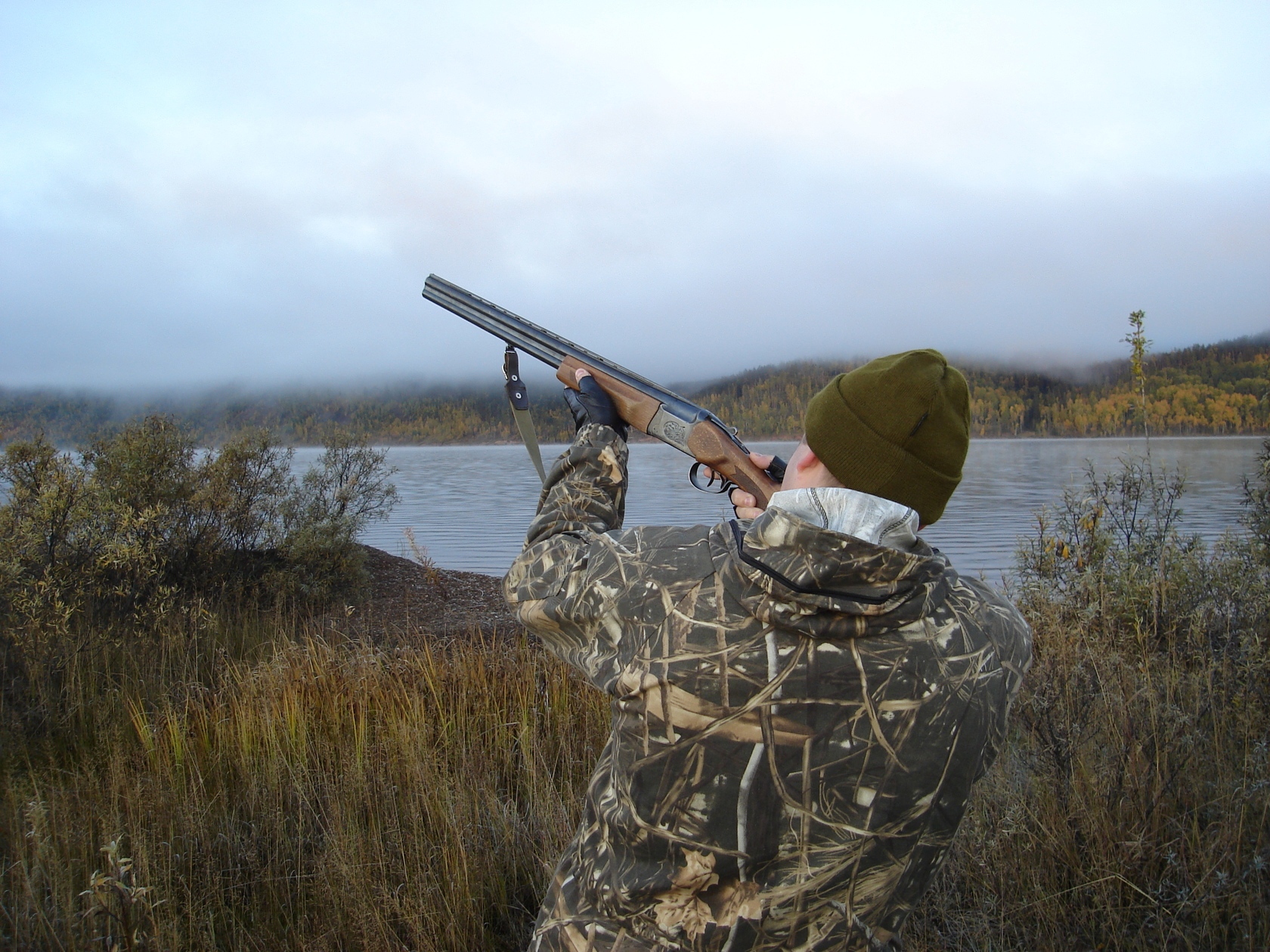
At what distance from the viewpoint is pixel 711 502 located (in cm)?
1412

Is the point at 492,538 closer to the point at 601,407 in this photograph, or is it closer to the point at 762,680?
the point at 601,407

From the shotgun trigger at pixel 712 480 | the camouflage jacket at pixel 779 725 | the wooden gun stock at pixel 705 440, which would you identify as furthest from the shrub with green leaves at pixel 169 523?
the camouflage jacket at pixel 779 725

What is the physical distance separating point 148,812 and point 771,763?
3424 mm

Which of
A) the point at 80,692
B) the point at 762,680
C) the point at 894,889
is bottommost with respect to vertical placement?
the point at 80,692

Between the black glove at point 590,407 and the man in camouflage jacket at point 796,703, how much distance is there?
0.90 metres

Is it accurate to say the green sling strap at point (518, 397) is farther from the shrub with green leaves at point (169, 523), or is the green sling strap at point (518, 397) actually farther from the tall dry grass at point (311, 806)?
the shrub with green leaves at point (169, 523)

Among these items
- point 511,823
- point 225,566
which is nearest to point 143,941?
point 511,823

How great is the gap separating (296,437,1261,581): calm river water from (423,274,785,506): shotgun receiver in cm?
49

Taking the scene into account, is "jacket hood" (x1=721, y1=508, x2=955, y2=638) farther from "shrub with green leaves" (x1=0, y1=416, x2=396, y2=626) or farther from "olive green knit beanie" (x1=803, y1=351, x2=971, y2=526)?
"shrub with green leaves" (x1=0, y1=416, x2=396, y2=626)

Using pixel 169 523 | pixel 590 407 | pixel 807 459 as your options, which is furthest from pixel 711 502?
pixel 807 459

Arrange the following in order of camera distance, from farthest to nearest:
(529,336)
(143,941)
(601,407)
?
(529,336)
(143,941)
(601,407)

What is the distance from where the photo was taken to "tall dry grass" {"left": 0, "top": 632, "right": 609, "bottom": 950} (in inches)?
117

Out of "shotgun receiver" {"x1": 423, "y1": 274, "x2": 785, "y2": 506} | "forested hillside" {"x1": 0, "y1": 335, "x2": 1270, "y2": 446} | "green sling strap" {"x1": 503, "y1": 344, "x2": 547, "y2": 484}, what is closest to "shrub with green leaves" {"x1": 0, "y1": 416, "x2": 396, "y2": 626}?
"forested hillside" {"x1": 0, "y1": 335, "x2": 1270, "y2": 446}

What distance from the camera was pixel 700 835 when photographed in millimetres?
1396
